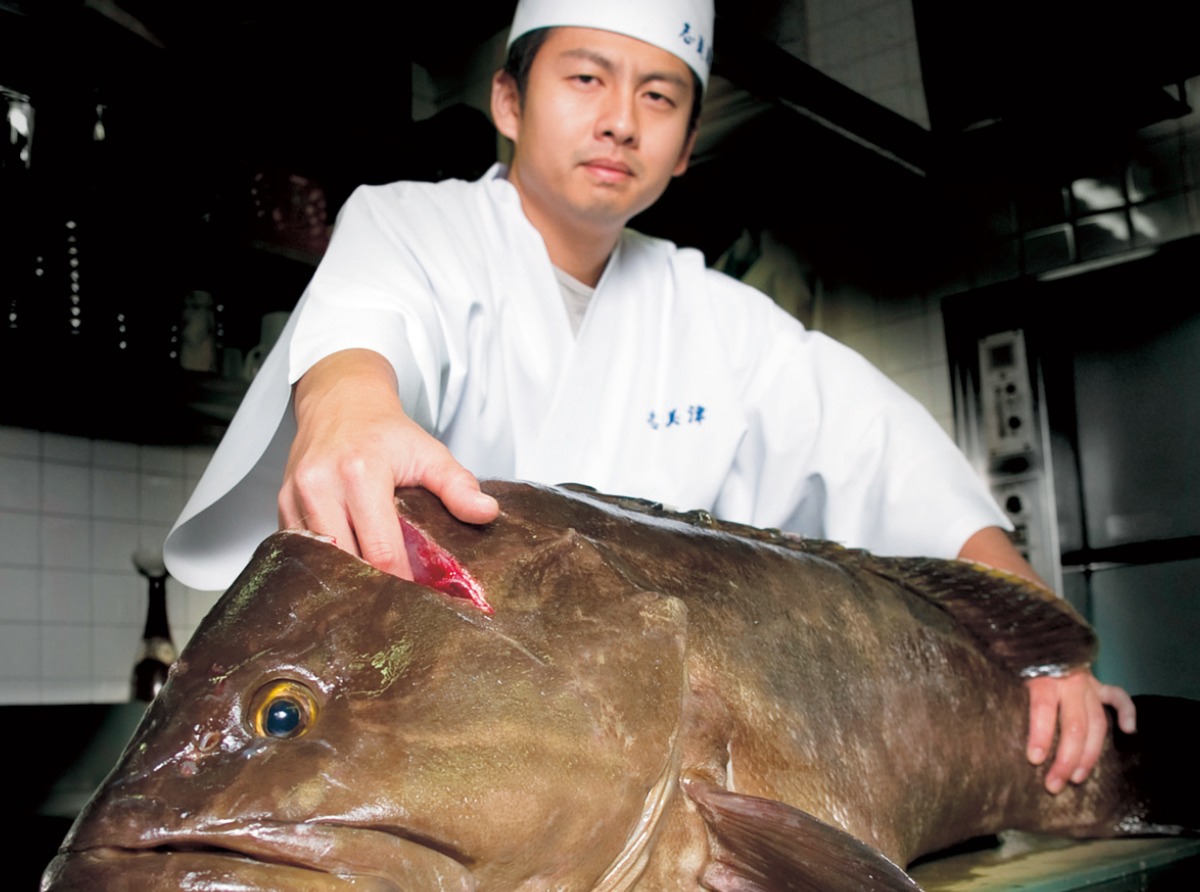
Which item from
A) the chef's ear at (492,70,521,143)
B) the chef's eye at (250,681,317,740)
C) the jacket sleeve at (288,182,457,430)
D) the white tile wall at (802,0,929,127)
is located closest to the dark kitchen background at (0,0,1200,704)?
the white tile wall at (802,0,929,127)

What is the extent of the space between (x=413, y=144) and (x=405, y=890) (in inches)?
126

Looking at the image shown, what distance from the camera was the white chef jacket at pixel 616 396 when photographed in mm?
1522

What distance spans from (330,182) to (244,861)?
3427 mm

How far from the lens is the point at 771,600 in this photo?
1183mm

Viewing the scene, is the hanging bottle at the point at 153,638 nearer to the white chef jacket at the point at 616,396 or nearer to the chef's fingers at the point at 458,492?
the white chef jacket at the point at 616,396

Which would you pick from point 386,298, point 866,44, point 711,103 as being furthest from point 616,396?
point 866,44

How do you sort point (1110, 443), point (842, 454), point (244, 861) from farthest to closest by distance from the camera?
point (1110, 443) < point (842, 454) < point (244, 861)

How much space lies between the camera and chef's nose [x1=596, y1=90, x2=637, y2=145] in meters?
1.83

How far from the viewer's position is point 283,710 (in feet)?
2.47

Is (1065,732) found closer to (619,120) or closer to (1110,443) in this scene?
(619,120)

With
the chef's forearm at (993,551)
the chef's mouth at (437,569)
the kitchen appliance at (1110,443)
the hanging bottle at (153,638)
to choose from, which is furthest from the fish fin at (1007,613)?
the hanging bottle at (153,638)

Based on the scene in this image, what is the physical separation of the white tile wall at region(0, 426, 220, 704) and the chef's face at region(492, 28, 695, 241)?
2.20 metres

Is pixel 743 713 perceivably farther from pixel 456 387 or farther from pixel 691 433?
pixel 691 433

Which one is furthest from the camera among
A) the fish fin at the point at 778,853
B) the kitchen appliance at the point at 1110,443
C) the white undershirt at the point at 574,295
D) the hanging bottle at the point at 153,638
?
the hanging bottle at the point at 153,638
